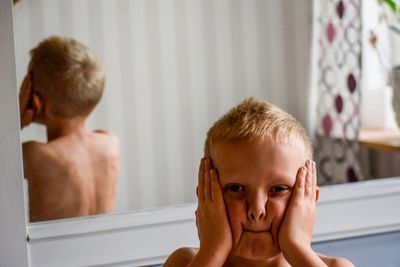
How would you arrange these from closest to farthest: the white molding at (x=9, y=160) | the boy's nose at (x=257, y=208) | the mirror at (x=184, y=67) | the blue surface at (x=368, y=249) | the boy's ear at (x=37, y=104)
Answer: the boy's nose at (x=257, y=208), the white molding at (x=9, y=160), the blue surface at (x=368, y=249), the boy's ear at (x=37, y=104), the mirror at (x=184, y=67)

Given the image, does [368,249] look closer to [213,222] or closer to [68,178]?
[213,222]

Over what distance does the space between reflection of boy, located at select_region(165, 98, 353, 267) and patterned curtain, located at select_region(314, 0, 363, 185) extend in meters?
0.87

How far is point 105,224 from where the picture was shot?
2.51ft

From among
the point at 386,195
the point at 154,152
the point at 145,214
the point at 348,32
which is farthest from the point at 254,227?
the point at 348,32

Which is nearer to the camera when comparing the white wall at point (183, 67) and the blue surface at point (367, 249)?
the blue surface at point (367, 249)

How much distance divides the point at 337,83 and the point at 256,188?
1047 mm

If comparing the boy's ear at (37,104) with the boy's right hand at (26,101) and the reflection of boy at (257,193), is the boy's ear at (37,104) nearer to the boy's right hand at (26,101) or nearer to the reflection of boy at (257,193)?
the boy's right hand at (26,101)

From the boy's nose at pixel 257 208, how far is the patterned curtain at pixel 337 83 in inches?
35.4

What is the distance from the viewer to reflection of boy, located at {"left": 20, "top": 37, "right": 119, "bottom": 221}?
872 mm

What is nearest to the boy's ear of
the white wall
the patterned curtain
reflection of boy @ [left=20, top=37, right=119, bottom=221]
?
reflection of boy @ [left=20, top=37, right=119, bottom=221]

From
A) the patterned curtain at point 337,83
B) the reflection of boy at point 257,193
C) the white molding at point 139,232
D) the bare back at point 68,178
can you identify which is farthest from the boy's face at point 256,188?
the patterned curtain at point 337,83

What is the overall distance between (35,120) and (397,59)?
1.03m

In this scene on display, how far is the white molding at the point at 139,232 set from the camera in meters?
0.74

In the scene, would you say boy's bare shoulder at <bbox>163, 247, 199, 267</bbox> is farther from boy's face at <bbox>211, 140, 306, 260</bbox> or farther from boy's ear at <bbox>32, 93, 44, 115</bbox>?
boy's ear at <bbox>32, 93, 44, 115</bbox>
